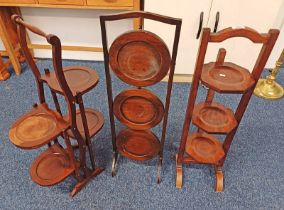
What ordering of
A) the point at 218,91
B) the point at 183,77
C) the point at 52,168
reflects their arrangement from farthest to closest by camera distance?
the point at 183,77
the point at 52,168
the point at 218,91

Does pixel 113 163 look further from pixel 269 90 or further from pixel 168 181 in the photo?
pixel 269 90

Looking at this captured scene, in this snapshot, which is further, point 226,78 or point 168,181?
point 168,181

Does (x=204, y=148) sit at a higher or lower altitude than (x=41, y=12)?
lower

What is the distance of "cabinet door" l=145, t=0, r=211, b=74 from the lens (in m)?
1.74

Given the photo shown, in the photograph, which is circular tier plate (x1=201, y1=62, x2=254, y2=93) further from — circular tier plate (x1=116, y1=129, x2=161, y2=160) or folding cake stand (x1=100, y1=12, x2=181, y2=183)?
circular tier plate (x1=116, y1=129, x2=161, y2=160)

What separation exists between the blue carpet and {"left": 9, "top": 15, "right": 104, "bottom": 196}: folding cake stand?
127mm

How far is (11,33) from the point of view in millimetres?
2277

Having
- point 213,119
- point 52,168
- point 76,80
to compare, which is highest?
point 76,80

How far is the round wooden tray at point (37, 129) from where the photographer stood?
1009 millimetres

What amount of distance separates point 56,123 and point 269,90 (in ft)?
6.01

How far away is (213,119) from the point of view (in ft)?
4.13

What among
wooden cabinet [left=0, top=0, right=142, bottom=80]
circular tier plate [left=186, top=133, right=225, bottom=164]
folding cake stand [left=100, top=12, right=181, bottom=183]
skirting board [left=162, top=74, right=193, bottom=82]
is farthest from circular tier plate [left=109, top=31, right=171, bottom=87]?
skirting board [left=162, top=74, right=193, bottom=82]

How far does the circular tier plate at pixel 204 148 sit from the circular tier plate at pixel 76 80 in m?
0.68

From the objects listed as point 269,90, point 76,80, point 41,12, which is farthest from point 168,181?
point 41,12
